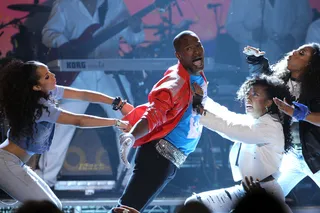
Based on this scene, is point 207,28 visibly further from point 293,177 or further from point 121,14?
point 293,177

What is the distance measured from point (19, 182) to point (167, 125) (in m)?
1.13

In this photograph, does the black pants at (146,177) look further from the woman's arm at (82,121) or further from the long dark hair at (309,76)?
the long dark hair at (309,76)

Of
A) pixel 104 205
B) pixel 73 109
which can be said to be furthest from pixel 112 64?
pixel 104 205

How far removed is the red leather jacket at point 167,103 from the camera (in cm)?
343

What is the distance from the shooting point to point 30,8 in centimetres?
703

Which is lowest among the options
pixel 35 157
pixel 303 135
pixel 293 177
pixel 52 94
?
pixel 35 157

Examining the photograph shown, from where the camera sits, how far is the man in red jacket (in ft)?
11.3

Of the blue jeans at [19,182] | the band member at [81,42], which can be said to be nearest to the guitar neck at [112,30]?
the band member at [81,42]

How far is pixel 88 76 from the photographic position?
7.01 metres

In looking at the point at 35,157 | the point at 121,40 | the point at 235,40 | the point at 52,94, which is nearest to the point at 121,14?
the point at 121,40

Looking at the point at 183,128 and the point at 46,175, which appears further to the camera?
the point at 46,175

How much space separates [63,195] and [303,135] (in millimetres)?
3723

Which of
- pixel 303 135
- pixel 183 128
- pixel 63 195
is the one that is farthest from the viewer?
pixel 63 195

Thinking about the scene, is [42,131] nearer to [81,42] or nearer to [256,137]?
[256,137]
